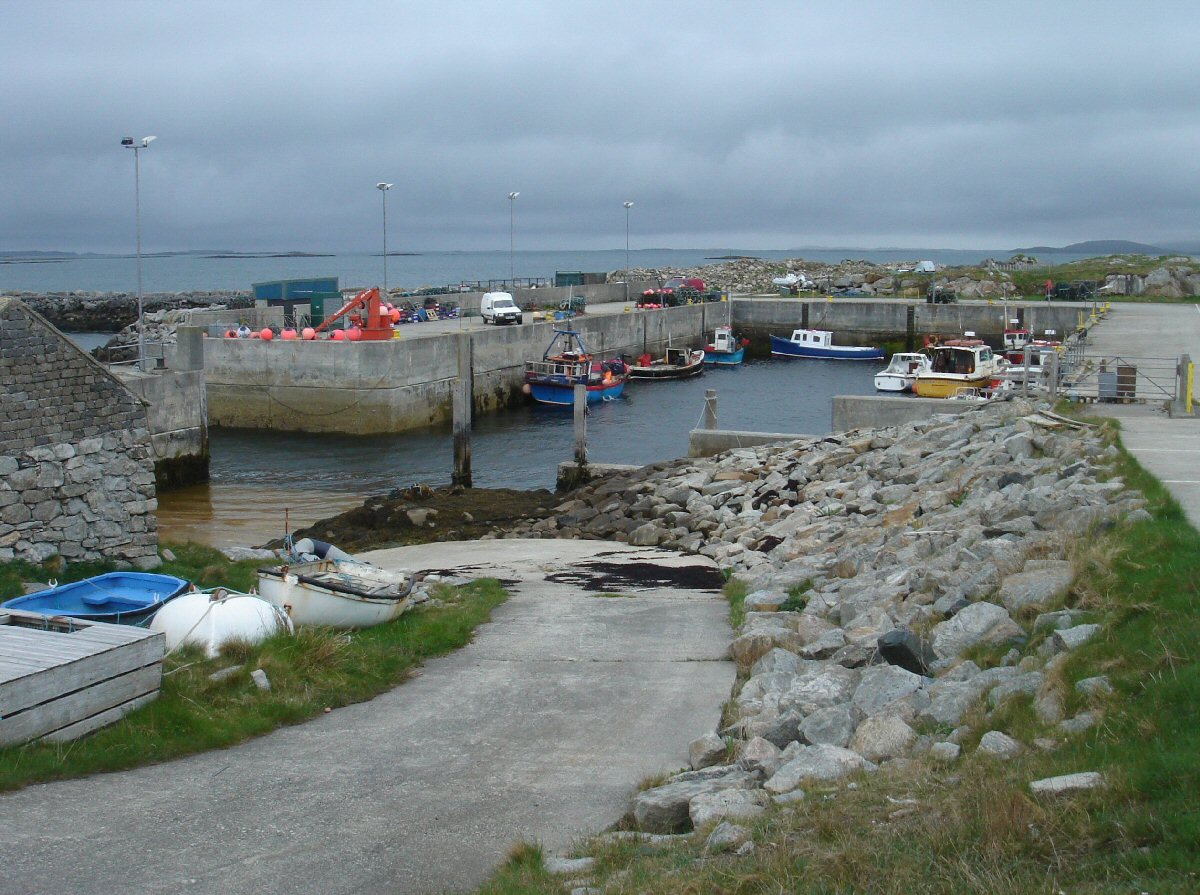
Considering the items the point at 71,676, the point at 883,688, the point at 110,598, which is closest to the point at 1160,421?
the point at 883,688

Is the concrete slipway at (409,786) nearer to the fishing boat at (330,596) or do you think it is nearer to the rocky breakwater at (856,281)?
the fishing boat at (330,596)

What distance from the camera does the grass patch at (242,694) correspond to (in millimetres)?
8648

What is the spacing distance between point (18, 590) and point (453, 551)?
929 cm

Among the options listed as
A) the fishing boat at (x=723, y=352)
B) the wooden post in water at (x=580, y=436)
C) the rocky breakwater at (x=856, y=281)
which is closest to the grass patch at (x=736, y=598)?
the wooden post in water at (x=580, y=436)

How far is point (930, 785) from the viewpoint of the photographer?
7.04m

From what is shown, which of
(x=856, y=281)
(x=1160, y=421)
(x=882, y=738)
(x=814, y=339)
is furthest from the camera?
(x=856, y=281)

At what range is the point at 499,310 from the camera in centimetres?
5978

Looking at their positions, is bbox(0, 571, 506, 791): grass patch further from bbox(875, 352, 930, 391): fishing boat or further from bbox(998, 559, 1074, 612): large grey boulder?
bbox(875, 352, 930, 391): fishing boat

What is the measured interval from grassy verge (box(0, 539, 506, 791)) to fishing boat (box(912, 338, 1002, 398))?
122 ft

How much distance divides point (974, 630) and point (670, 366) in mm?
53869

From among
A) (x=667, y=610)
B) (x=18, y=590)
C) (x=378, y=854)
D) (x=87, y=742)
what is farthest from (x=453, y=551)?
(x=378, y=854)

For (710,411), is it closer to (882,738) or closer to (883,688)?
(883,688)

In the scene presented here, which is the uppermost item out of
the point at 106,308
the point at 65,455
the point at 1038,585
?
the point at 106,308

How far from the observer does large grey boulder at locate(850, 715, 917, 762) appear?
318 inches
